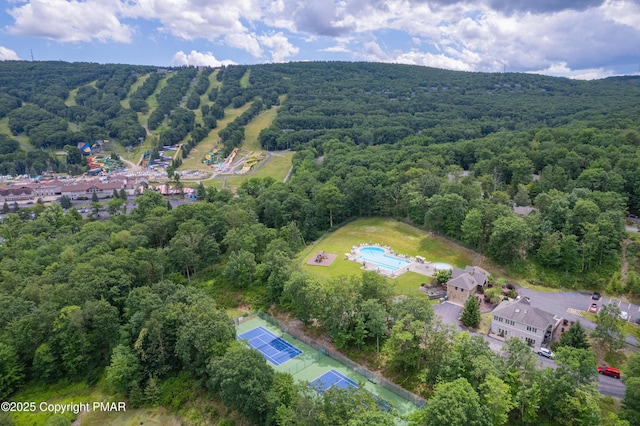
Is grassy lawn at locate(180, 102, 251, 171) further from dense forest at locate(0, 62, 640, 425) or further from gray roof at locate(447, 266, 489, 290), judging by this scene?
gray roof at locate(447, 266, 489, 290)

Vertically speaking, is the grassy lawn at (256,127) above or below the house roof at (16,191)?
above

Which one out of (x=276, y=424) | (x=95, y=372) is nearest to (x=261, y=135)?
(x=95, y=372)

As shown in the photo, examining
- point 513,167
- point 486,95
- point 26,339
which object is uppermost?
point 486,95

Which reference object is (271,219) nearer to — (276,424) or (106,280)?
(106,280)

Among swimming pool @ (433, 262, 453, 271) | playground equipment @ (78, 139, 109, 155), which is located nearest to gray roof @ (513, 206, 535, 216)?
swimming pool @ (433, 262, 453, 271)

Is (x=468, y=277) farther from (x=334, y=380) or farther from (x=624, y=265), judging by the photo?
(x=624, y=265)

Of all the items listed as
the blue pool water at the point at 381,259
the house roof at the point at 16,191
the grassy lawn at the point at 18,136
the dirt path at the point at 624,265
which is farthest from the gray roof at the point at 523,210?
the grassy lawn at the point at 18,136

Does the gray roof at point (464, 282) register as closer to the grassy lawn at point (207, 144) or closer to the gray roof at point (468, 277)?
the gray roof at point (468, 277)
